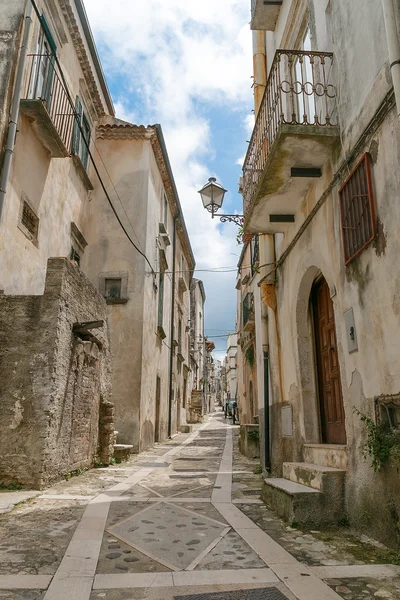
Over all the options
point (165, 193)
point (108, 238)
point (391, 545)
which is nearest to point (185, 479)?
point (391, 545)

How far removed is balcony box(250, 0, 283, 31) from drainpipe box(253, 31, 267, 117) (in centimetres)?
78

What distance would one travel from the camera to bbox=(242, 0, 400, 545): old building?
4031mm

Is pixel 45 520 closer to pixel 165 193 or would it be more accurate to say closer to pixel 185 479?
pixel 185 479

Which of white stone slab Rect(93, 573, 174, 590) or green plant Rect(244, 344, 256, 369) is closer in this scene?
white stone slab Rect(93, 573, 174, 590)

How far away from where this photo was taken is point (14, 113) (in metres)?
7.53

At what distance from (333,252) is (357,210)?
2.80ft

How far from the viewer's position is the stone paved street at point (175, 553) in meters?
2.90

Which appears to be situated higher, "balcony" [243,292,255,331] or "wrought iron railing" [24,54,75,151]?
"wrought iron railing" [24,54,75,151]

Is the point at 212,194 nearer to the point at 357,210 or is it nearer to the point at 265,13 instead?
the point at 265,13

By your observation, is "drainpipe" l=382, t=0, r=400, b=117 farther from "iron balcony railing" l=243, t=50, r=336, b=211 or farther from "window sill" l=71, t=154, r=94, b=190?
"window sill" l=71, t=154, r=94, b=190

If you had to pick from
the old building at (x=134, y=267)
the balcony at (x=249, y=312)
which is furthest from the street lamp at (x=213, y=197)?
the balcony at (x=249, y=312)

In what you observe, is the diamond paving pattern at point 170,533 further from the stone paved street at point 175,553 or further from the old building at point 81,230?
the old building at point 81,230

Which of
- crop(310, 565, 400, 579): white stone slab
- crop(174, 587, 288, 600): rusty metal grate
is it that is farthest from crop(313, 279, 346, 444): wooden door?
crop(174, 587, 288, 600): rusty metal grate

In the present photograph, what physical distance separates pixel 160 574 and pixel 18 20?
8.90 m
